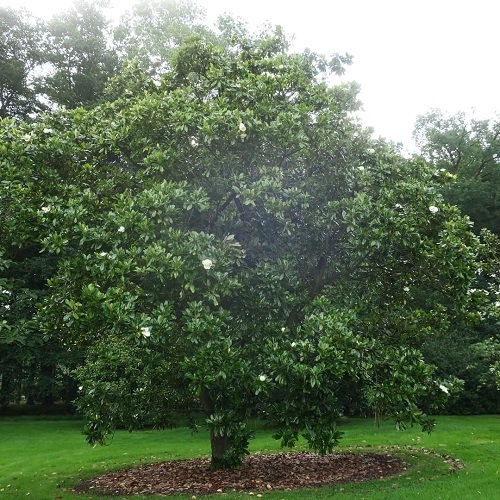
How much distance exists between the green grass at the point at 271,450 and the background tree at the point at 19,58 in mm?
18386

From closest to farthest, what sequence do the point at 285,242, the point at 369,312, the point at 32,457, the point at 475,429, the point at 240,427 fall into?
1. the point at 240,427
2. the point at 285,242
3. the point at 369,312
4. the point at 32,457
5. the point at 475,429

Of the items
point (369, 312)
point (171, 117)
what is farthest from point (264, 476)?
point (171, 117)

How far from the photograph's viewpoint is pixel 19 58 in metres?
30.3

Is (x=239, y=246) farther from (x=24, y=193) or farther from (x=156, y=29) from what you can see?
(x=156, y=29)

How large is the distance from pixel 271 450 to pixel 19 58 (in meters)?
28.1

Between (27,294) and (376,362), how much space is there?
572 centimetres

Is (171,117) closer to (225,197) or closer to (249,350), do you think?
(225,197)

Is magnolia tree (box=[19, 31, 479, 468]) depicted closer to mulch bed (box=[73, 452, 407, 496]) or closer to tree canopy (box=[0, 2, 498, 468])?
tree canopy (box=[0, 2, 498, 468])

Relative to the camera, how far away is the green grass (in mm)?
8344

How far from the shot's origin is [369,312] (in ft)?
30.8

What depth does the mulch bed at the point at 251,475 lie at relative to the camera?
8969 millimetres

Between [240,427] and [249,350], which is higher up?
[249,350]

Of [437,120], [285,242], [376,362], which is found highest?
[437,120]

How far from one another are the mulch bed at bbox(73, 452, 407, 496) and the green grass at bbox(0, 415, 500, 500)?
0.46m
